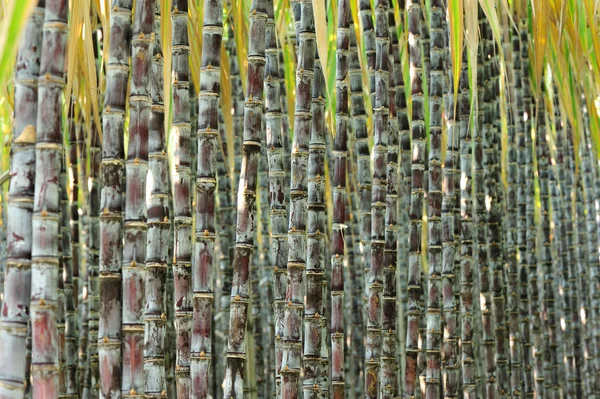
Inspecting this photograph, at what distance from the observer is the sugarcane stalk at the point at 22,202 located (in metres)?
1.21

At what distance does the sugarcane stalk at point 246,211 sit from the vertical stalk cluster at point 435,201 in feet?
2.38

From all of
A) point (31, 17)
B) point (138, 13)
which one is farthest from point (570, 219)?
point (31, 17)

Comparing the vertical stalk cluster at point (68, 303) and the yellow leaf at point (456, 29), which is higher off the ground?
the yellow leaf at point (456, 29)

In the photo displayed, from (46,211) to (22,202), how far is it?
0.17 ft

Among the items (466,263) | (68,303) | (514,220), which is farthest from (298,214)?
(514,220)

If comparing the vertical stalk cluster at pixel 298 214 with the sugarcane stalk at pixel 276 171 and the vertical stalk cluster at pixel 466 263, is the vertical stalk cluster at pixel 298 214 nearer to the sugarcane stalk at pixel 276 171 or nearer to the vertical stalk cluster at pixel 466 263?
the sugarcane stalk at pixel 276 171

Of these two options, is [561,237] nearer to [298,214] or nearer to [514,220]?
[514,220]

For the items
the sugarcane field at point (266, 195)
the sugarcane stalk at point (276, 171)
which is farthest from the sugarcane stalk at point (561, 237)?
the sugarcane stalk at point (276, 171)

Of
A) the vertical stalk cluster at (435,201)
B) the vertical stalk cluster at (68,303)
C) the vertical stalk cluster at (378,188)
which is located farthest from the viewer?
the vertical stalk cluster at (68,303)

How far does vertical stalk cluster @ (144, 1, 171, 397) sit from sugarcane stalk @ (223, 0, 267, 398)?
0.52ft

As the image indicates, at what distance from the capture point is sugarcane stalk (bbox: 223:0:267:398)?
67.9 inches

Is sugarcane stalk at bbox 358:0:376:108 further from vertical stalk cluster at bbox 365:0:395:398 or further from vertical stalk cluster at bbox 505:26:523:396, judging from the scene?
vertical stalk cluster at bbox 505:26:523:396

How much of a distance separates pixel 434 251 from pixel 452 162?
0.89ft

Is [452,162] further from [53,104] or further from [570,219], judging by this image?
[570,219]
